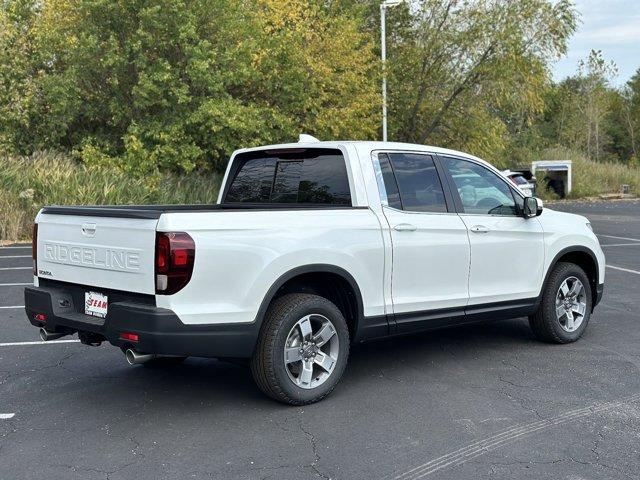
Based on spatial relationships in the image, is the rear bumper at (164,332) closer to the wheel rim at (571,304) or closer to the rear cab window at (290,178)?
the rear cab window at (290,178)

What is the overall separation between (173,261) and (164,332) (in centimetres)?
43

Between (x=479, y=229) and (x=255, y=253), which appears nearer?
(x=255, y=253)

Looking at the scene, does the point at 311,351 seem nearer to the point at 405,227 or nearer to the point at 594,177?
the point at 405,227

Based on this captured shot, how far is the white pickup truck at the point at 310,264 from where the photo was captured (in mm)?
4574

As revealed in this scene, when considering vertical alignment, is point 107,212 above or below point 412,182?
below

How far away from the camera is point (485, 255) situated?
244 inches

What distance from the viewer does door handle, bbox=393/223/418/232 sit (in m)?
5.58

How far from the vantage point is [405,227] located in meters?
5.61

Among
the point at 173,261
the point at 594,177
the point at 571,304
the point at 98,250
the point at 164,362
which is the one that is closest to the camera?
the point at 173,261

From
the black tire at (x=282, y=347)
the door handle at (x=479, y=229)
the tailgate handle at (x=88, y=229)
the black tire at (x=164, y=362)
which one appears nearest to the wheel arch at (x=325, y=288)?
the black tire at (x=282, y=347)

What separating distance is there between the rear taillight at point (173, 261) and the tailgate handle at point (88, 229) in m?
0.67

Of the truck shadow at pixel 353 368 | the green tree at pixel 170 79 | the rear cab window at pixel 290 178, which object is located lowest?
the truck shadow at pixel 353 368

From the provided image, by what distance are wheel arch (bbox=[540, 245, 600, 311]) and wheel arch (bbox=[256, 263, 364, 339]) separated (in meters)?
2.29

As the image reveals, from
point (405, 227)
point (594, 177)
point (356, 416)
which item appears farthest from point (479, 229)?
point (594, 177)
